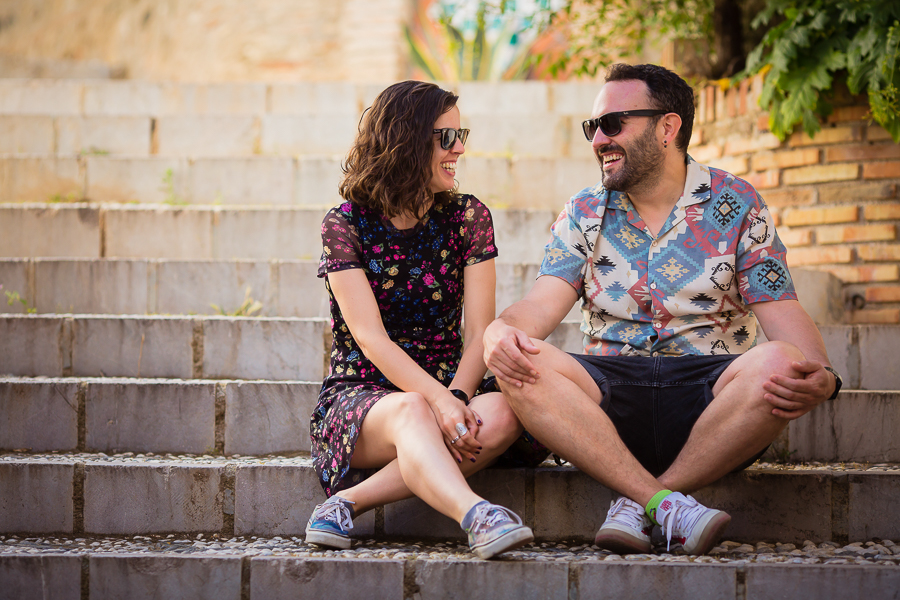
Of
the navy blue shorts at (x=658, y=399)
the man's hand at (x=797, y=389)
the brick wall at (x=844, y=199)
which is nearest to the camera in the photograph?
the man's hand at (x=797, y=389)

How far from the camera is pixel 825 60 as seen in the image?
357 centimetres

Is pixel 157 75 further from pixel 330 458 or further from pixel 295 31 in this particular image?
pixel 330 458

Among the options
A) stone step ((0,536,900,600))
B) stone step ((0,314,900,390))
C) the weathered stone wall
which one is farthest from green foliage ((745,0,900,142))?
the weathered stone wall

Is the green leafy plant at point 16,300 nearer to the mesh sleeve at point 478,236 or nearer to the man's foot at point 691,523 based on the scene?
the mesh sleeve at point 478,236

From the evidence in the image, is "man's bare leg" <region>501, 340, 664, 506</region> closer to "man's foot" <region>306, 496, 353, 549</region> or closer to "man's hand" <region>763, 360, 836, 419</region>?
"man's hand" <region>763, 360, 836, 419</region>

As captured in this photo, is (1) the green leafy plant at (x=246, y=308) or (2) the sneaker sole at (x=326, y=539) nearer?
(2) the sneaker sole at (x=326, y=539)

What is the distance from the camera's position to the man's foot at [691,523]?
6.51ft

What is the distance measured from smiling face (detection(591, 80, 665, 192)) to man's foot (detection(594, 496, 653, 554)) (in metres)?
1.00

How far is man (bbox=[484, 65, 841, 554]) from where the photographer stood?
6.84 feet

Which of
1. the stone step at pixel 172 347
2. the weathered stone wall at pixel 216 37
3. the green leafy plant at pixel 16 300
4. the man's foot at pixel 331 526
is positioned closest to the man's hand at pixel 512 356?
the man's foot at pixel 331 526

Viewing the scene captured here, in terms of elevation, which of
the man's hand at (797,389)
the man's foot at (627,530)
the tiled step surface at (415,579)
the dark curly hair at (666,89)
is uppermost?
the dark curly hair at (666,89)

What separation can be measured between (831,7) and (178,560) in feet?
11.5

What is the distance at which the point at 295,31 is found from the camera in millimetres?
8945

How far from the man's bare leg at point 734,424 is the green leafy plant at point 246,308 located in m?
2.06
